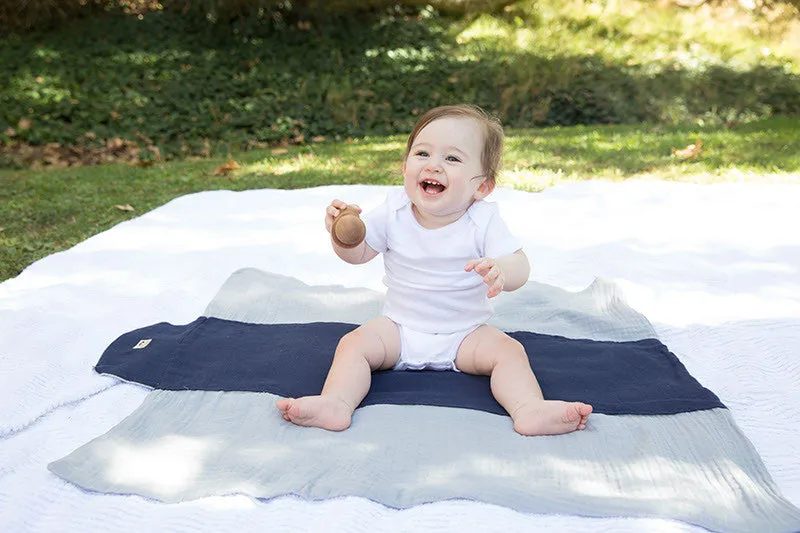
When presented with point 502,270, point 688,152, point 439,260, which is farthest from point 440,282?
point 688,152

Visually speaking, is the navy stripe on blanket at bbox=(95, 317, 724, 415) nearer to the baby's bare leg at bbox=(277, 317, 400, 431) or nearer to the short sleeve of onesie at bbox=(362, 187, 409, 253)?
the baby's bare leg at bbox=(277, 317, 400, 431)

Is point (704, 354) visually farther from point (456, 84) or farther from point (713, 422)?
point (456, 84)

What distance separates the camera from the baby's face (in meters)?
2.08

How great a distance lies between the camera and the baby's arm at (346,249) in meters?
2.09

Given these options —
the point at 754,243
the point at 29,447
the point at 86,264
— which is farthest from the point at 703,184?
the point at 29,447

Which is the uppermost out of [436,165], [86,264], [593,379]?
[436,165]

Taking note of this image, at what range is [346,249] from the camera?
84.1 inches

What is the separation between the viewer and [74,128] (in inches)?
297

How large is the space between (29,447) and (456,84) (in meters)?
7.26

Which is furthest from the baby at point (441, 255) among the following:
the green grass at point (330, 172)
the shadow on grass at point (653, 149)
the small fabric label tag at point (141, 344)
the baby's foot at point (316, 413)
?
the shadow on grass at point (653, 149)

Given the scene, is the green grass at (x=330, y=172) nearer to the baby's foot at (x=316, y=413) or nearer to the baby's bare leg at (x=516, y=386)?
the baby's foot at (x=316, y=413)

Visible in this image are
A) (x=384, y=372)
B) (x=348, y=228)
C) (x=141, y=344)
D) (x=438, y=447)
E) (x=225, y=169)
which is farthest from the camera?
(x=225, y=169)

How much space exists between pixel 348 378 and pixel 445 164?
1.98ft

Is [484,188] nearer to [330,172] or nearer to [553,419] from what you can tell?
[553,419]
